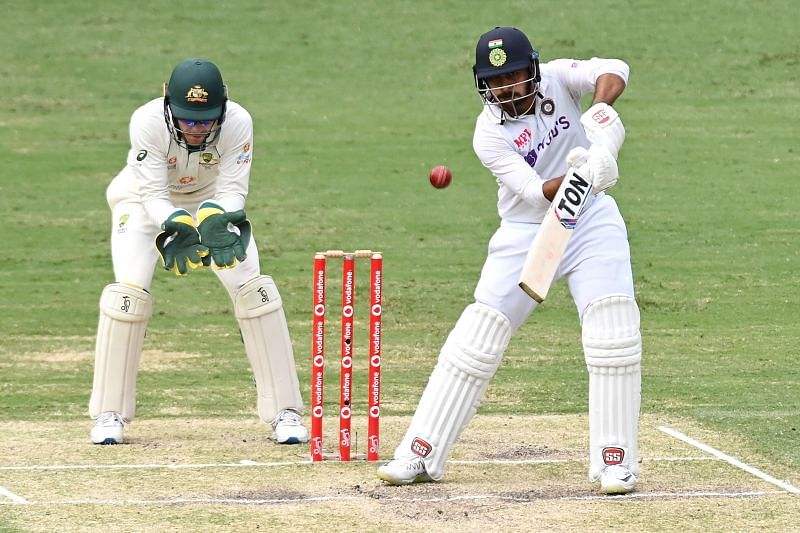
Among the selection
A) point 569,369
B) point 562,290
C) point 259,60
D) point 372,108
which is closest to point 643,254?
point 562,290

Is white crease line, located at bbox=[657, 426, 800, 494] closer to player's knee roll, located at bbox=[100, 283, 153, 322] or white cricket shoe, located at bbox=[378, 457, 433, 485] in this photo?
white cricket shoe, located at bbox=[378, 457, 433, 485]

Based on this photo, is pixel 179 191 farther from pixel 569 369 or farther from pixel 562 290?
pixel 562 290

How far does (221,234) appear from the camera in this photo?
735cm

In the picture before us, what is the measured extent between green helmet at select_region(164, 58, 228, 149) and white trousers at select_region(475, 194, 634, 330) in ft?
5.12

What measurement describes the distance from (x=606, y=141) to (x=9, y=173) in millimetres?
11597

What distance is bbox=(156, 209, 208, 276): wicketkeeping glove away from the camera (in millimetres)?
7359

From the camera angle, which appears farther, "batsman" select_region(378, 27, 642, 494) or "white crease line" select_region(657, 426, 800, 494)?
"white crease line" select_region(657, 426, 800, 494)


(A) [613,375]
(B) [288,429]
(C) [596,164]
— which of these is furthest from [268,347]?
(C) [596,164]

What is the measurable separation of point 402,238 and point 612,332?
8.19 metres

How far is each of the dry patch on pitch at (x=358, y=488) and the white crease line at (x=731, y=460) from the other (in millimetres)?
53

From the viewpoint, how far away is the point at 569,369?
32.5 ft

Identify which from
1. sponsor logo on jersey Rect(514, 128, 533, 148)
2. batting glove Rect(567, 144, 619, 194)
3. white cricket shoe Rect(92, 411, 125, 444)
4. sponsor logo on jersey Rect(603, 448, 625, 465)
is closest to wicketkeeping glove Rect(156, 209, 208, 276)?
white cricket shoe Rect(92, 411, 125, 444)

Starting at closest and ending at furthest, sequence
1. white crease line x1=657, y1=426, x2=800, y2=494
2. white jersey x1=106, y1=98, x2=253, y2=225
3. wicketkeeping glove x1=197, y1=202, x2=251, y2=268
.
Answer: white crease line x1=657, y1=426, x2=800, y2=494
wicketkeeping glove x1=197, y1=202, x2=251, y2=268
white jersey x1=106, y1=98, x2=253, y2=225

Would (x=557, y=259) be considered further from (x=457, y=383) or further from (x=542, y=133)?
(x=457, y=383)
